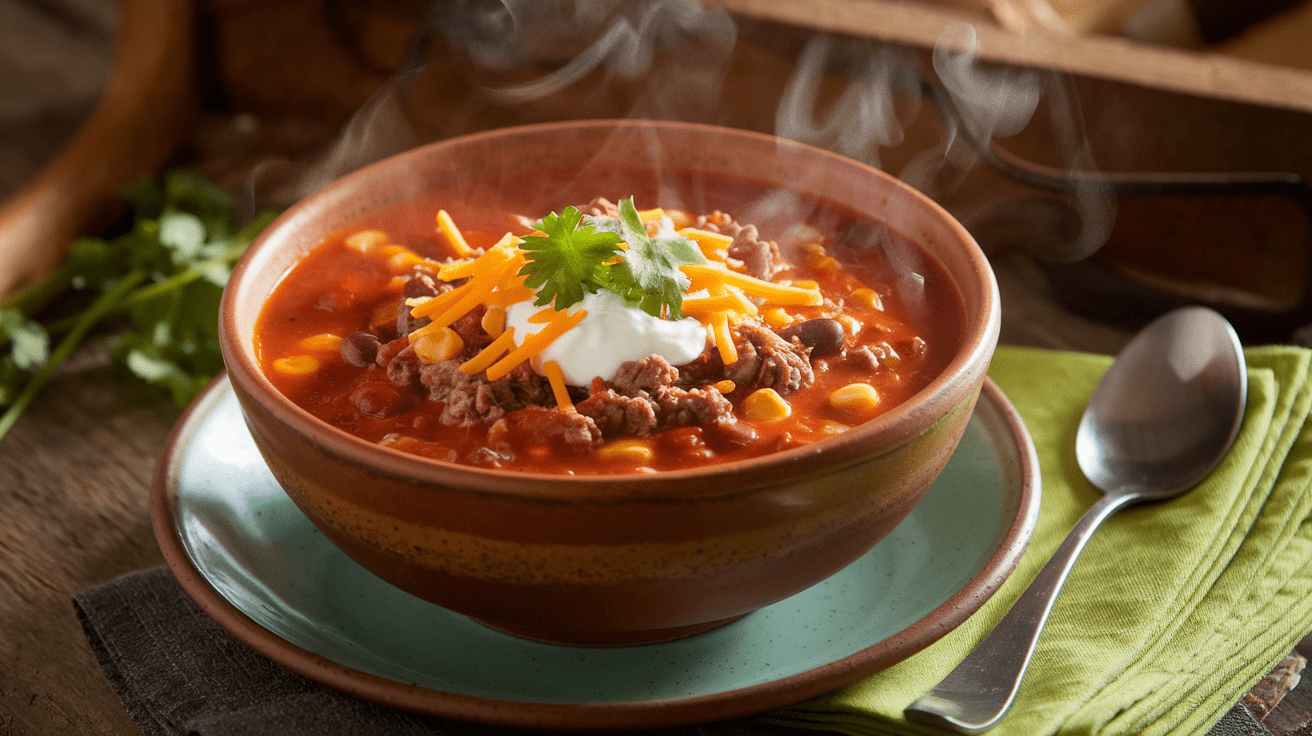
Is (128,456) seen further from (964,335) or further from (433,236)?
(964,335)

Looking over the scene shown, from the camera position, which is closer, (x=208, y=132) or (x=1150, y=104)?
(x=1150, y=104)

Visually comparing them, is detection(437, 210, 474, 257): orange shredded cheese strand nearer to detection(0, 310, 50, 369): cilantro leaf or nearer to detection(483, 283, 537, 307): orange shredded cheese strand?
detection(483, 283, 537, 307): orange shredded cheese strand

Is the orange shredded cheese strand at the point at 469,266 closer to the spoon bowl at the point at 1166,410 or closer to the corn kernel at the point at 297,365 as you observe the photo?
the corn kernel at the point at 297,365

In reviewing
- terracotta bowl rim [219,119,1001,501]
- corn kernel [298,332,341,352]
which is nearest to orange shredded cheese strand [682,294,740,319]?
terracotta bowl rim [219,119,1001,501]

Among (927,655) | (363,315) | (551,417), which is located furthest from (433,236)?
(927,655)

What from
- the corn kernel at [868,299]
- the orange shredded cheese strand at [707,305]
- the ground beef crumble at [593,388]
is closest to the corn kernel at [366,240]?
the ground beef crumble at [593,388]

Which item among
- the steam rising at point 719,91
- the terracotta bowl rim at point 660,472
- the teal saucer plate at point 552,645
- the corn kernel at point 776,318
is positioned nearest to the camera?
the terracotta bowl rim at point 660,472
